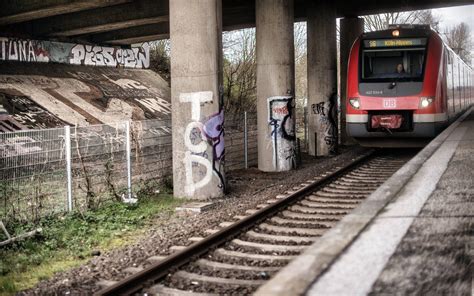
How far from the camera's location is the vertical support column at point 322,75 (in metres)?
18.9

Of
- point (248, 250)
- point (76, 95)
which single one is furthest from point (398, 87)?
point (76, 95)

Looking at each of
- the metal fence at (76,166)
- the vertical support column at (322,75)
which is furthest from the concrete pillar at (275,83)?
the vertical support column at (322,75)

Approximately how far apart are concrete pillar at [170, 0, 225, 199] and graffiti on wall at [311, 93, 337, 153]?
862 cm

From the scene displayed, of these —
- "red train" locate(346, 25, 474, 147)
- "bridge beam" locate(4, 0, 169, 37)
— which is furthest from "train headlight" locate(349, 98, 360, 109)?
"bridge beam" locate(4, 0, 169, 37)

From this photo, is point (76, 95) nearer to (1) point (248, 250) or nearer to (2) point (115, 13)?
(2) point (115, 13)

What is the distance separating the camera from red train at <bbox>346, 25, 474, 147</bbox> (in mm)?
13734

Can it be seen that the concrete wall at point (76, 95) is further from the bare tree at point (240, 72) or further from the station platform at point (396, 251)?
the station platform at point (396, 251)

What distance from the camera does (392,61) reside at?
14.4 meters

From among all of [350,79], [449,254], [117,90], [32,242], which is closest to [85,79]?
[117,90]

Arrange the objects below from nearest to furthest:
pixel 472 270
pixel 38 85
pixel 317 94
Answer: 1. pixel 472 270
2. pixel 317 94
3. pixel 38 85

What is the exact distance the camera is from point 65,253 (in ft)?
24.4

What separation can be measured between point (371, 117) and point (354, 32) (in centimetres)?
968

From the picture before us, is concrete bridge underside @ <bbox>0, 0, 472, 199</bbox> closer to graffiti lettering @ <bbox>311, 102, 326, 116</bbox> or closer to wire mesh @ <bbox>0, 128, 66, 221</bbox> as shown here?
graffiti lettering @ <bbox>311, 102, 326, 116</bbox>

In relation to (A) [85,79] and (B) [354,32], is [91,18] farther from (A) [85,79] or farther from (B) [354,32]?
(B) [354,32]
